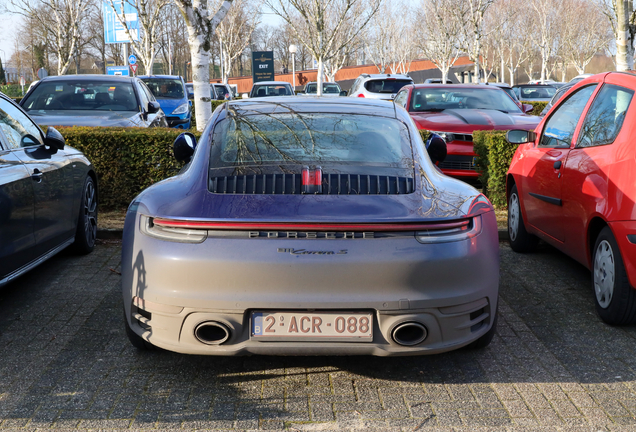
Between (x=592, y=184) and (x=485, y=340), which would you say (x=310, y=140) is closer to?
(x=485, y=340)

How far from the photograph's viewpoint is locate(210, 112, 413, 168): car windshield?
150 inches

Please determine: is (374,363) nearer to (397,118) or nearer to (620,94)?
(397,118)

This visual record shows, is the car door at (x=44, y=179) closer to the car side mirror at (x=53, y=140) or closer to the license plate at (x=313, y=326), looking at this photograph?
the car side mirror at (x=53, y=140)

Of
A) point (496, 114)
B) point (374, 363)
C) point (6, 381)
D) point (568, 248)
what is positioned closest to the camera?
point (6, 381)

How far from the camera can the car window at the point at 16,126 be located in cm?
518

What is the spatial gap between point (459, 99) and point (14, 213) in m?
8.59

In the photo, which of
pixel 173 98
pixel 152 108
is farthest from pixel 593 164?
pixel 173 98

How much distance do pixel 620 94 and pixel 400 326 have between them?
2.64m

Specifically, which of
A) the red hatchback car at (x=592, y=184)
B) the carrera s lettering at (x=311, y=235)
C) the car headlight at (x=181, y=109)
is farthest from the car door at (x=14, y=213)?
the car headlight at (x=181, y=109)

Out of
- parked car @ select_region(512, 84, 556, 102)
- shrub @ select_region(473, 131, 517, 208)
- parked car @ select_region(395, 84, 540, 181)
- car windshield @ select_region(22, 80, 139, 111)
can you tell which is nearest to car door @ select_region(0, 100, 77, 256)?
car windshield @ select_region(22, 80, 139, 111)

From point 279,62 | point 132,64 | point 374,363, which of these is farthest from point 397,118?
point 279,62

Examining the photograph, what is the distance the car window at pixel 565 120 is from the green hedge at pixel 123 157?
14.7 feet

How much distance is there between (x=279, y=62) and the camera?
326 feet

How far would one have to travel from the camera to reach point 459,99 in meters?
11.7
